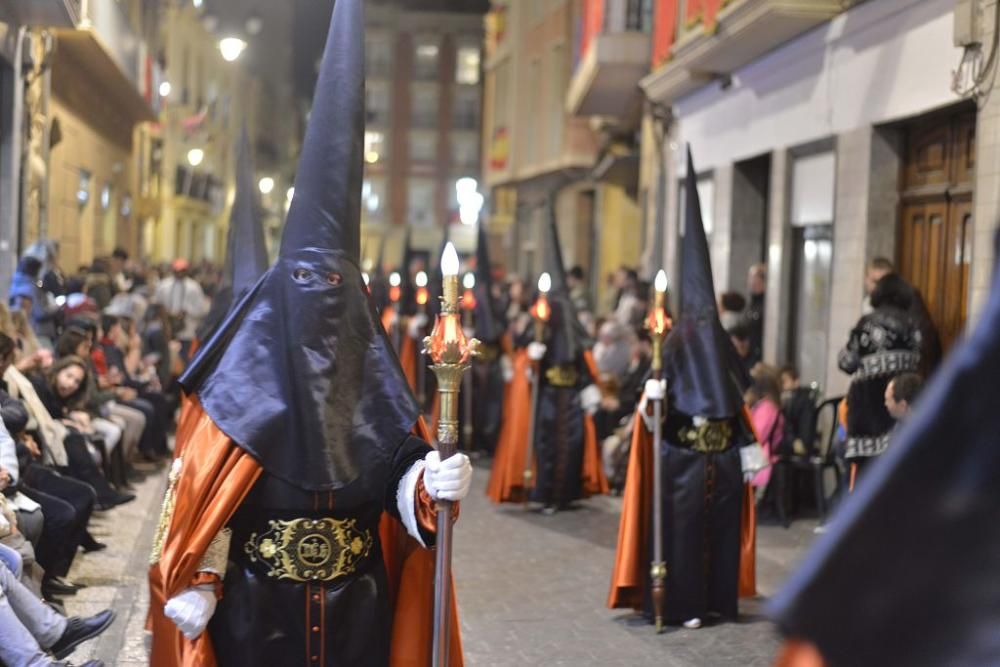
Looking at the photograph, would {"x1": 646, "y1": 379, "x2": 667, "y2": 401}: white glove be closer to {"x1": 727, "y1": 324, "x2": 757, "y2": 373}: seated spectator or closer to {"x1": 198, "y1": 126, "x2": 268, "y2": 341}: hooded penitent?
{"x1": 198, "y1": 126, "x2": 268, "y2": 341}: hooded penitent

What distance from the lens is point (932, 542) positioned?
5.24ft

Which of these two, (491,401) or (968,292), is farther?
(491,401)

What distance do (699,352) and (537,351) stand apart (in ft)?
14.2

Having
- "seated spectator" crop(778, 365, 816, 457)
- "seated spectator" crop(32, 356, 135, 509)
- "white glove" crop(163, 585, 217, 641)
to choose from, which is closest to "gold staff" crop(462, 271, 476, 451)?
"seated spectator" crop(778, 365, 816, 457)

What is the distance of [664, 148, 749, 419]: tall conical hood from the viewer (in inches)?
326

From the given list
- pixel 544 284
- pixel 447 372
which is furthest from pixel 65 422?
pixel 447 372

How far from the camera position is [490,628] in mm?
8195

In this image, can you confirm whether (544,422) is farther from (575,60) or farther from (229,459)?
(575,60)

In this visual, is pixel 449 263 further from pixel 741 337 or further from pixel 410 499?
pixel 741 337

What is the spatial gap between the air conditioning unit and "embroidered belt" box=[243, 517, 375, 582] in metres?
7.21

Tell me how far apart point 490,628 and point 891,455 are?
6760 mm

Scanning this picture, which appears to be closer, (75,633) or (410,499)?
(410,499)

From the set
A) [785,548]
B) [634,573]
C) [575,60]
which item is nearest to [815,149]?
[785,548]

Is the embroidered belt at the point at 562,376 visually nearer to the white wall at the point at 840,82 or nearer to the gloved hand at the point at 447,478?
the white wall at the point at 840,82
